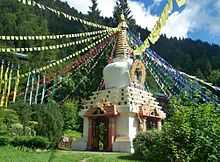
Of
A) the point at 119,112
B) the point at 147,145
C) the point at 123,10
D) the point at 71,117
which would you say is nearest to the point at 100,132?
the point at 119,112

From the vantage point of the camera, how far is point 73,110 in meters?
39.5

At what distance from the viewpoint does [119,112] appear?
73.8 feet

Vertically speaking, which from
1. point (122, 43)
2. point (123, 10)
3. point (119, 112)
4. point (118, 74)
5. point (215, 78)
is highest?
point (123, 10)

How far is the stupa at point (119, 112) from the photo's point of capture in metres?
22.3

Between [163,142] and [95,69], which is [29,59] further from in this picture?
[163,142]

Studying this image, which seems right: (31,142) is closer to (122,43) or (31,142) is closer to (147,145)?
(147,145)

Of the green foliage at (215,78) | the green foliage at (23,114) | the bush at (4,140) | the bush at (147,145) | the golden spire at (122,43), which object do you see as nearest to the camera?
the bush at (147,145)

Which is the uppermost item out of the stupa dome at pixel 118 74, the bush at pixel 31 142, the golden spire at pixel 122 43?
the golden spire at pixel 122 43

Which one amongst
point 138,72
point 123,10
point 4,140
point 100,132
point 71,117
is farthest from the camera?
point 123,10

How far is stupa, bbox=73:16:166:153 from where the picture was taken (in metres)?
22.3

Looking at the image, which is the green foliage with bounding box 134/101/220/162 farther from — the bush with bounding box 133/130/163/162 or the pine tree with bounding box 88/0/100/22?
the pine tree with bounding box 88/0/100/22

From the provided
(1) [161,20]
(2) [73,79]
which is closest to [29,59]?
(2) [73,79]

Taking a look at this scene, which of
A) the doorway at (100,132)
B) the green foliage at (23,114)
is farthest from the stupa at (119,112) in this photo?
the green foliage at (23,114)

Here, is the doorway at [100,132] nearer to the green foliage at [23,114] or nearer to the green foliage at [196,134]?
the green foliage at [23,114]
